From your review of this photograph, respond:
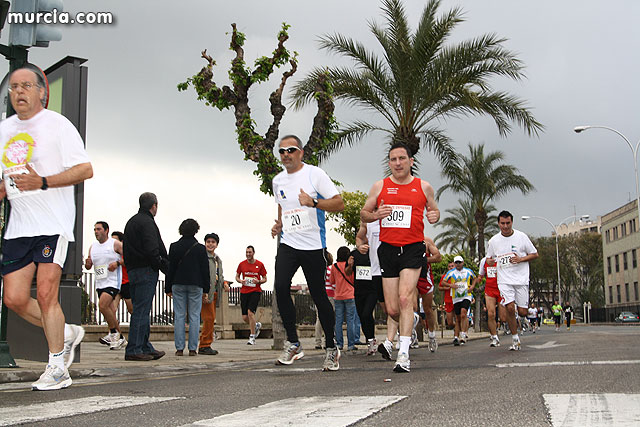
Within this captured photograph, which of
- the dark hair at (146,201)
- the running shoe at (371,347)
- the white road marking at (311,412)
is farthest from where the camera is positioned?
the running shoe at (371,347)

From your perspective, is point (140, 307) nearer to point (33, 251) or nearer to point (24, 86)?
point (33, 251)

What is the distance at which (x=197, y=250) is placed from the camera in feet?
34.3

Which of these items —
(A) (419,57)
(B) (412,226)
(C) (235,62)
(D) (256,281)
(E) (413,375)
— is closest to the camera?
(E) (413,375)

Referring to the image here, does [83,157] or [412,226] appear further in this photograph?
[412,226]

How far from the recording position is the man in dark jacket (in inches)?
372

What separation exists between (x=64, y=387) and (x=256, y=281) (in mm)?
9808

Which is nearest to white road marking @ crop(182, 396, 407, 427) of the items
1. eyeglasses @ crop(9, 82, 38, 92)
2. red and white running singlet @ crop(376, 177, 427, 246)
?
red and white running singlet @ crop(376, 177, 427, 246)

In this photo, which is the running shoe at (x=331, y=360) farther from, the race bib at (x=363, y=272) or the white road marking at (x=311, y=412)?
the race bib at (x=363, y=272)

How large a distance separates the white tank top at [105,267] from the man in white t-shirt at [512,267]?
19.8 feet

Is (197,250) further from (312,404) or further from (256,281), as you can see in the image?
(312,404)

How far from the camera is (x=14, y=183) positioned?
18.1 feet

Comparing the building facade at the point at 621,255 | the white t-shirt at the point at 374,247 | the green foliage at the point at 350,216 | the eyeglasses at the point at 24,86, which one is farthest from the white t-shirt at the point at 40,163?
the building facade at the point at 621,255

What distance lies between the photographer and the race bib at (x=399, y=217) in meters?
7.20

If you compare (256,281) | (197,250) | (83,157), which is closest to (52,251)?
(83,157)
